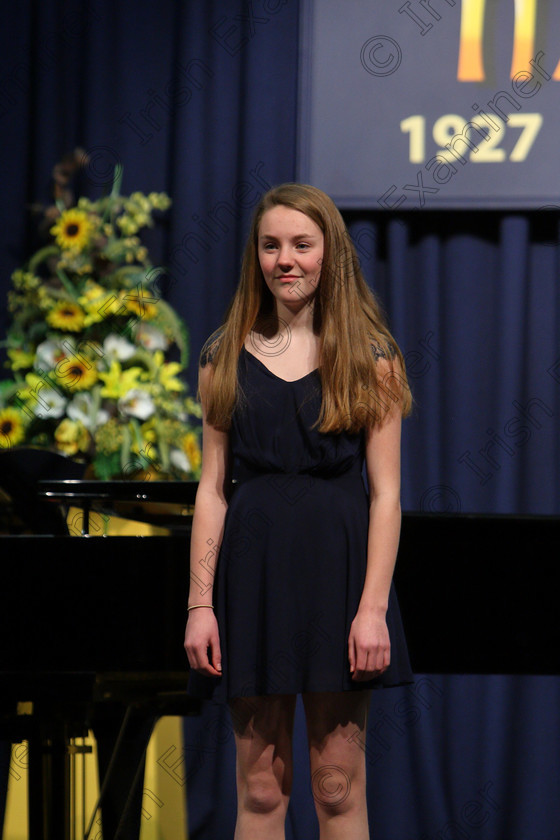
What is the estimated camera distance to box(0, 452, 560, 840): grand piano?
179 centimetres

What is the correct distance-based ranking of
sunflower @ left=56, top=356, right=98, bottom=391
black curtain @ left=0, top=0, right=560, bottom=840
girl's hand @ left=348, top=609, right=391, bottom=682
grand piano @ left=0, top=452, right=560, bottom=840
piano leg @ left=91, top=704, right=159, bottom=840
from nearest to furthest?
girl's hand @ left=348, top=609, right=391, bottom=682
grand piano @ left=0, top=452, right=560, bottom=840
piano leg @ left=91, top=704, right=159, bottom=840
sunflower @ left=56, top=356, right=98, bottom=391
black curtain @ left=0, top=0, right=560, bottom=840

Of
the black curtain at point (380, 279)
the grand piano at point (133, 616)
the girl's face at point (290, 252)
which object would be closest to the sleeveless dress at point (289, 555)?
the girl's face at point (290, 252)

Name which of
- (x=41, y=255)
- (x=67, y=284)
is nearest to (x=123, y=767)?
(x=67, y=284)

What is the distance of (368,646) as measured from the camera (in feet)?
4.27

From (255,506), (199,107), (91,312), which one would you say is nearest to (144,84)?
(199,107)

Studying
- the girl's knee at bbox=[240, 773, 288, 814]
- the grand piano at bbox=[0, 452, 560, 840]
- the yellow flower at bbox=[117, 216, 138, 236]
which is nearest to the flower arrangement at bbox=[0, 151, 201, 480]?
the yellow flower at bbox=[117, 216, 138, 236]

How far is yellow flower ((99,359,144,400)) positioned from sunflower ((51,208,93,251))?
1.30 ft

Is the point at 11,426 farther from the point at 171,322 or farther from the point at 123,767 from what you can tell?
the point at 123,767

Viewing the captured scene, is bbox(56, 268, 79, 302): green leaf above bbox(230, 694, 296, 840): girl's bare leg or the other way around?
above

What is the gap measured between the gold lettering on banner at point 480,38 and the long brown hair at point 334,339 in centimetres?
153

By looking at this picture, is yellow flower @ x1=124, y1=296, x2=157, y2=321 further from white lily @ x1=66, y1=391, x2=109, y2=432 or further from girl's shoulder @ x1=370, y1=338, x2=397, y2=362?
girl's shoulder @ x1=370, y1=338, x2=397, y2=362

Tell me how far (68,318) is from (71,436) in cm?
28

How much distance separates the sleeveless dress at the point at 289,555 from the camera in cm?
133

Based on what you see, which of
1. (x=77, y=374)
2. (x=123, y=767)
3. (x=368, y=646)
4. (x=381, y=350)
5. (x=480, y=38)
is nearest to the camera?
(x=368, y=646)
